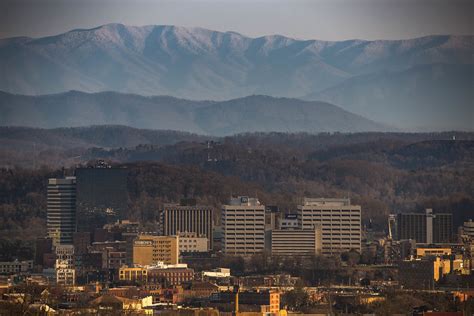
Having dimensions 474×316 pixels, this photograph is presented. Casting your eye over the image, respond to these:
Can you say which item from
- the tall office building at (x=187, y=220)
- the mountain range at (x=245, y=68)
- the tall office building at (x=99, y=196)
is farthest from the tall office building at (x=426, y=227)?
the mountain range at (x=245, y=68)

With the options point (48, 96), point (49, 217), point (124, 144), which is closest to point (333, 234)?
point (49, 217)

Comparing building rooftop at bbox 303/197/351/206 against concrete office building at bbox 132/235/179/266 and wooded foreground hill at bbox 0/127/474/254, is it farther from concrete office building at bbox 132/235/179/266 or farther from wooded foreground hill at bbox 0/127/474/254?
concrete office building at bbox 132/235/179/266

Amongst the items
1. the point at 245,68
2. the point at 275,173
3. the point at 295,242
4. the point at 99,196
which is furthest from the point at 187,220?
the point at 245,68

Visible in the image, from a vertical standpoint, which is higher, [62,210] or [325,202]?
[325,202]

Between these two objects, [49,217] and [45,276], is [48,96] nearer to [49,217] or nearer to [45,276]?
[49,217]

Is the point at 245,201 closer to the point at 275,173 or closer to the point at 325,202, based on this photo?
the point at 325,202

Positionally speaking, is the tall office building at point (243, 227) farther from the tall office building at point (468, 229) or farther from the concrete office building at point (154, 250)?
the tall office building at point (468, 229)
